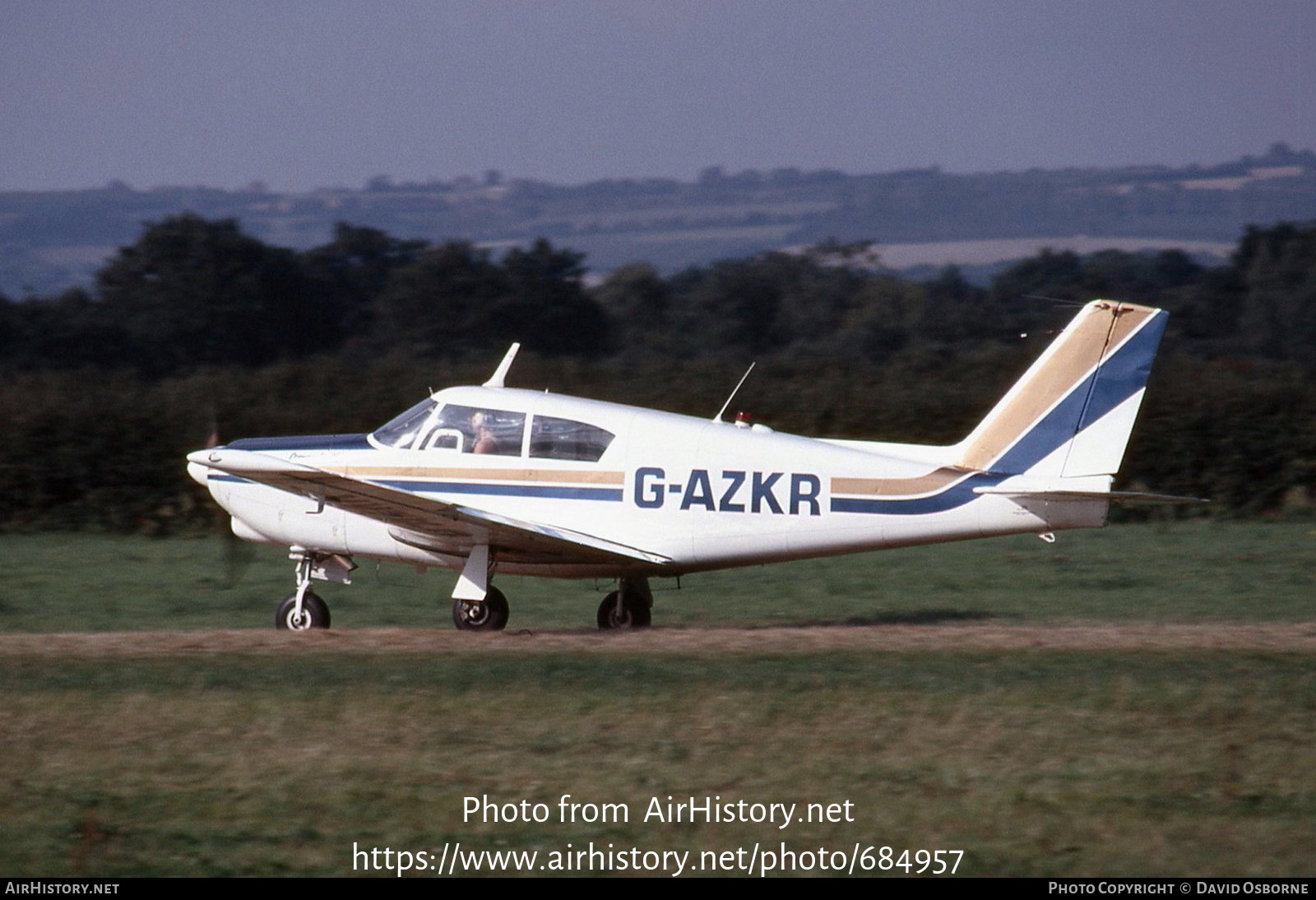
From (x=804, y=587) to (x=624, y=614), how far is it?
13.6ft

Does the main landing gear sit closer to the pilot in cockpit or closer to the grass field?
the grass field

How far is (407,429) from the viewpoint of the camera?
Result: 12.7 metres

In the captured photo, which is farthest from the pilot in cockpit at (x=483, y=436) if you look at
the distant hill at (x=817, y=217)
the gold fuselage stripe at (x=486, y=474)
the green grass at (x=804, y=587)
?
the distant hill at (x=817, y=217)

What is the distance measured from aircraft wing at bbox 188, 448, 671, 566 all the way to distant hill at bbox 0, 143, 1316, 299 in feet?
407

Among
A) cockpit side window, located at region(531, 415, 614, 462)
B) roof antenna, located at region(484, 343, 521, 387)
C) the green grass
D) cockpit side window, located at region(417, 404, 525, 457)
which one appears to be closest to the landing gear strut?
the green grass

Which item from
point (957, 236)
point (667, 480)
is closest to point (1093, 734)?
point (667, 480)

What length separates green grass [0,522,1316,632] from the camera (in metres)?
14.9

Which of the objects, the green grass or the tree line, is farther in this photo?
the tree line

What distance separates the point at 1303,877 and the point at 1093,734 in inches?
69.8

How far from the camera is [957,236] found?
554 feet

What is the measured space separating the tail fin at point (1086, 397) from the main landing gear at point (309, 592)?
5.52 m

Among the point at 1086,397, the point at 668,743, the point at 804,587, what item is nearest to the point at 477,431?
the point at 668,743

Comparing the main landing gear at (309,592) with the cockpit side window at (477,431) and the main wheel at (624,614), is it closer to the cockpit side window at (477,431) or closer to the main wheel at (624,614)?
the cockpit side window at (477,431)

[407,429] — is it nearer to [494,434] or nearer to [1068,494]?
[494,434]
